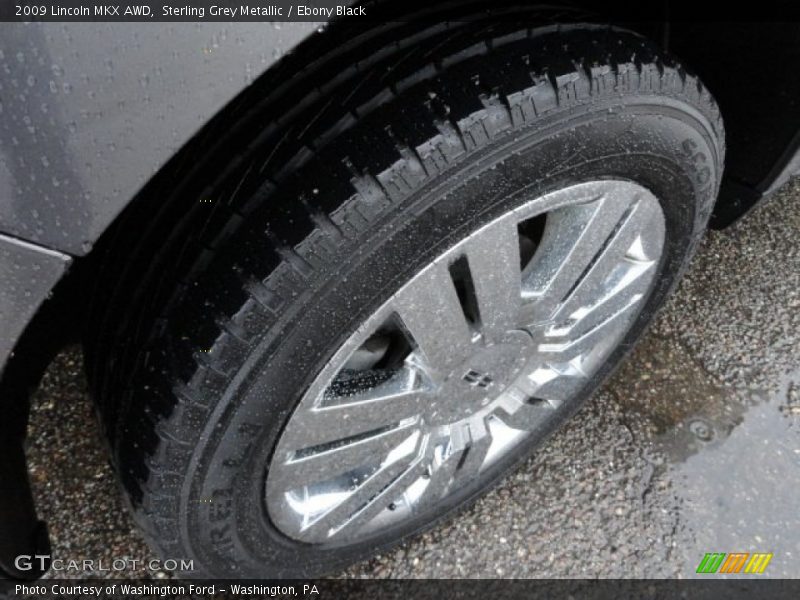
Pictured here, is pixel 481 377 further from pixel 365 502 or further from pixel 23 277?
pixel 23 277

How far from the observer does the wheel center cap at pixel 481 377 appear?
1.37 m

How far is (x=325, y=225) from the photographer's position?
1.04 m

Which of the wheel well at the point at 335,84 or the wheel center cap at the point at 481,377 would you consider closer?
the wheel well at the point at 335,84

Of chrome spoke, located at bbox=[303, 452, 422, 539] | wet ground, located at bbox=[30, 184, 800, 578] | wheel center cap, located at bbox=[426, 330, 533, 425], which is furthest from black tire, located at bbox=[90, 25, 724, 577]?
wet ground, located at bbox=[30, 184, 800, 578]

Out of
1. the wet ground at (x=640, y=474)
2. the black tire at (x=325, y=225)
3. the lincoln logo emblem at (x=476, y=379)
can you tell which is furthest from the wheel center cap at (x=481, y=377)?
the wet ground at (x=640, y=474)

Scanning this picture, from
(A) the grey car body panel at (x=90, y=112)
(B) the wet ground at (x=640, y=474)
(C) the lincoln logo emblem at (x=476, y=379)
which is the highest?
(A) the grey car body panel at (x=90, y=112)

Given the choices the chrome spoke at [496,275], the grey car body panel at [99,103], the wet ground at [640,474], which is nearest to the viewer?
the grey car body panel at [99,103]

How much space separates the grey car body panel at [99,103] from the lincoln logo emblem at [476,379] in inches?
29.6

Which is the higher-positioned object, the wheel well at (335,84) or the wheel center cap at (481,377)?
the wheel well at (335,84)

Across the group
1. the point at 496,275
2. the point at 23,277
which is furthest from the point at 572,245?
the point at 23,277

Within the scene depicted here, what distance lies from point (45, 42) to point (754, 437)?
1.93 meters

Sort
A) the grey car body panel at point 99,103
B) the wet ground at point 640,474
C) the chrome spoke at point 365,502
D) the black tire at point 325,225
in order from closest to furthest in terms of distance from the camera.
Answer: the grey car body panel at point 99,103 → the black tire at point 325,225 → the chrome spoke at point 365,502 → the wet ground at point 640,474

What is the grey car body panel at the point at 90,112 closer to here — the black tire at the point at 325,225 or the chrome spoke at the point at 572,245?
the black tire at the point at 325,225

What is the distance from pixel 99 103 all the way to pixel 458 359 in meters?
0.77
